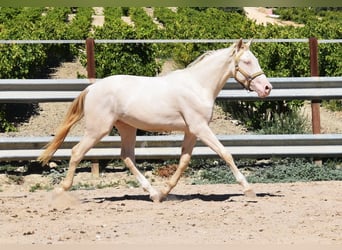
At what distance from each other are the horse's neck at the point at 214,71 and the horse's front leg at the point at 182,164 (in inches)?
18.2

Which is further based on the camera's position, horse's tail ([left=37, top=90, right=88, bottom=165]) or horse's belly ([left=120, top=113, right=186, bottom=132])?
horse's tail ([left=37, top=90, right=88, bottom=165])

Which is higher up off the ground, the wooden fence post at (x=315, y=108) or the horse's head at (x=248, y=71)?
the horse's head at (x=248, y=71)

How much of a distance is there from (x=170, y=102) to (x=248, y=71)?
2.54 feet

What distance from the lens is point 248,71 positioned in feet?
21.8

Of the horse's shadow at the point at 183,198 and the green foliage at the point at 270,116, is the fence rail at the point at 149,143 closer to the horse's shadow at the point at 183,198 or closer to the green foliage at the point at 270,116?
the green foliage at the point at 270,116

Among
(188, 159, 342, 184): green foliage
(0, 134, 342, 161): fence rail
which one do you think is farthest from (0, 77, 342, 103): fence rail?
(188, 159, 342, 184): green foliage

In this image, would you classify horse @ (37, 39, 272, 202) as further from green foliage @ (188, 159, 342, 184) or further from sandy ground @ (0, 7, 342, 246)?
green foliage @ (188, 159, 342, 184)

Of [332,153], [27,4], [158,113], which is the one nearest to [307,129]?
[332,153]

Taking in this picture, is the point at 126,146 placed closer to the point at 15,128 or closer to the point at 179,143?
the point at 179,143

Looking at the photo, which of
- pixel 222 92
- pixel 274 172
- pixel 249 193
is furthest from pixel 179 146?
pixel 249 193

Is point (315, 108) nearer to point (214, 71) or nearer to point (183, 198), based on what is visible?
point (214, 71)

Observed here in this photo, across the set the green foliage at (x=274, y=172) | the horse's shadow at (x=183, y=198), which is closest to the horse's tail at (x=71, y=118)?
the horse's shadow at (x=183, y=198)

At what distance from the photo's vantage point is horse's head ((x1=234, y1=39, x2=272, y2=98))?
6.63 meters

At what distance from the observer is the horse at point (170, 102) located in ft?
21.4
